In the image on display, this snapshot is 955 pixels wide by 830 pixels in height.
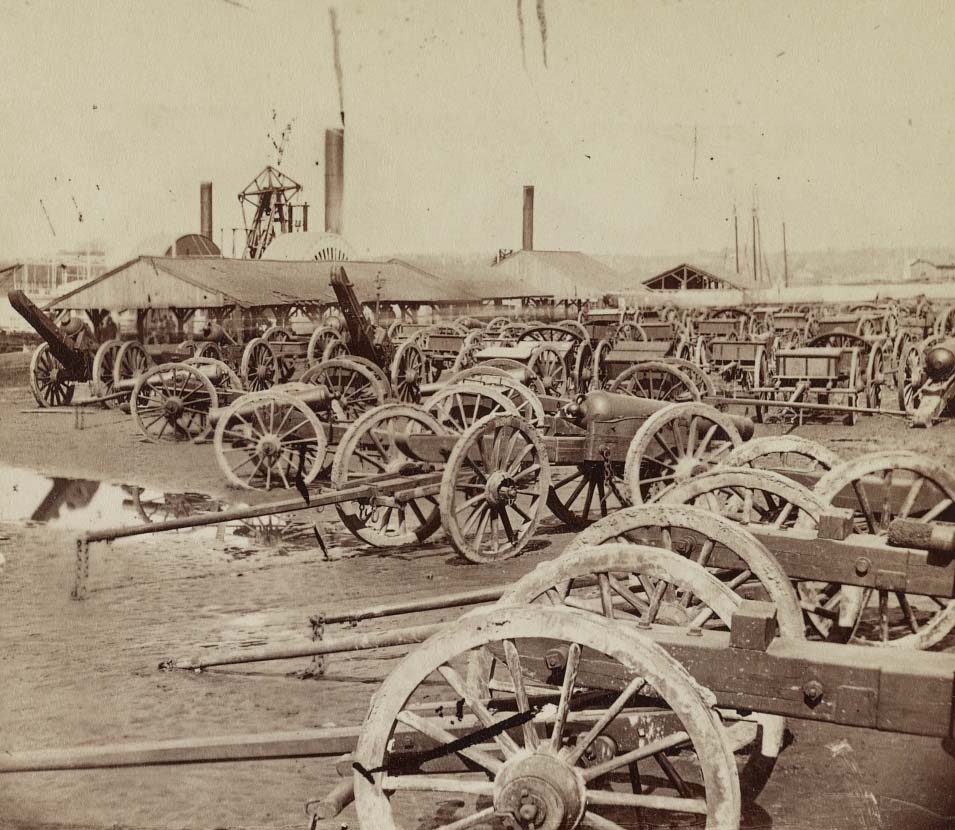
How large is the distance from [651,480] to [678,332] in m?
16.7

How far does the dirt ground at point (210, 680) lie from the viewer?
177 inches

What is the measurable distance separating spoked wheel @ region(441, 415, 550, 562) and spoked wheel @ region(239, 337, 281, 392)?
33.6 feet

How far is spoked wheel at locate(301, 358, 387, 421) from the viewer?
564 inches

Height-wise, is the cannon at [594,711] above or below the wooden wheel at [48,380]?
below

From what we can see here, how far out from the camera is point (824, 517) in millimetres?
4828

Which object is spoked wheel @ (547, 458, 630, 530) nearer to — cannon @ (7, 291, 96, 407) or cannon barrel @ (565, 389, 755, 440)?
cannon barrel @ (565, 389, 755, 440)

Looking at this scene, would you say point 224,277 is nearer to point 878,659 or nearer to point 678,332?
point 678,332

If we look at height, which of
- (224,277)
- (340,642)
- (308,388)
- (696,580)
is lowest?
(340,642)

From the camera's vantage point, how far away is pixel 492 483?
863 centimetres

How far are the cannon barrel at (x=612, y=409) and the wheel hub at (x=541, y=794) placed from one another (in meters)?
6.17

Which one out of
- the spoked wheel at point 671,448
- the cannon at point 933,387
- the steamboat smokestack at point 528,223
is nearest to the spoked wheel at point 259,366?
the cannon at point 933,387

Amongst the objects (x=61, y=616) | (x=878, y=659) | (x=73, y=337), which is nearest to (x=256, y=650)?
(x=61, y=616)

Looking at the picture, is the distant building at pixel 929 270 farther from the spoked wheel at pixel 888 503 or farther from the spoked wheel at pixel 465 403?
the spoked wheel at pixel 888 503

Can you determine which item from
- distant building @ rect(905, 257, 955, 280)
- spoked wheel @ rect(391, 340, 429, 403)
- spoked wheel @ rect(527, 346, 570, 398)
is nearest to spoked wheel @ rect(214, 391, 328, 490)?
spoked wheel @ rect(391, 340, 429, 403)
